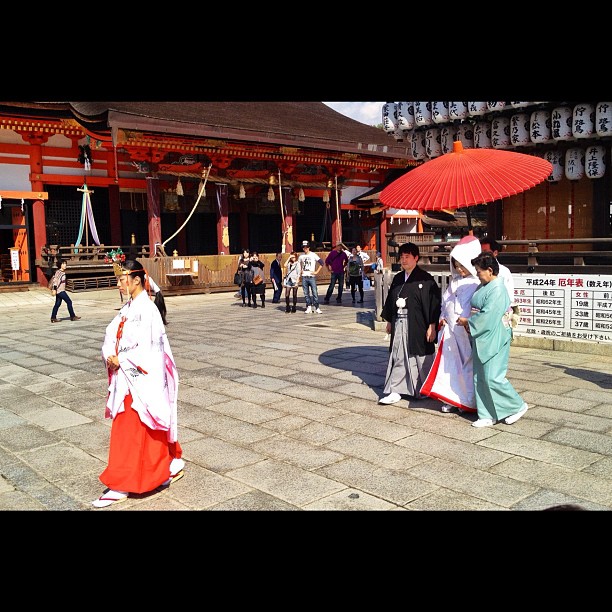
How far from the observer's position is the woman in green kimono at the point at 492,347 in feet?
15.3

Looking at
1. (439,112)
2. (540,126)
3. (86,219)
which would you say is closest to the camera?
(540,126)

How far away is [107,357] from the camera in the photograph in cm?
360

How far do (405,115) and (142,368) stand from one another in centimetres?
1300

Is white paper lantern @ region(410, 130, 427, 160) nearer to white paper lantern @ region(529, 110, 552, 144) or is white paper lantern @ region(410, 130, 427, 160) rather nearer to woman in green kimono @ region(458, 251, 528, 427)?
white paper lantern @ region(529, 110, 552, 144)

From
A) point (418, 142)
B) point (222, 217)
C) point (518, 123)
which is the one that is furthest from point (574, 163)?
point (222, 217)

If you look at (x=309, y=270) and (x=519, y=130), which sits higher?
(x=519, y=130)

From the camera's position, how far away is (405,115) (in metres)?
14.9

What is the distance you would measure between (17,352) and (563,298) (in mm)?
7683

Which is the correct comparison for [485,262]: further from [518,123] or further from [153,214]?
[153,214]

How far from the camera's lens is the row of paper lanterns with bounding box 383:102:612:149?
11898mm

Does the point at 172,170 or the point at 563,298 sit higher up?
the point at 172,170

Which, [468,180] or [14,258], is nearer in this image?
[468,180]
